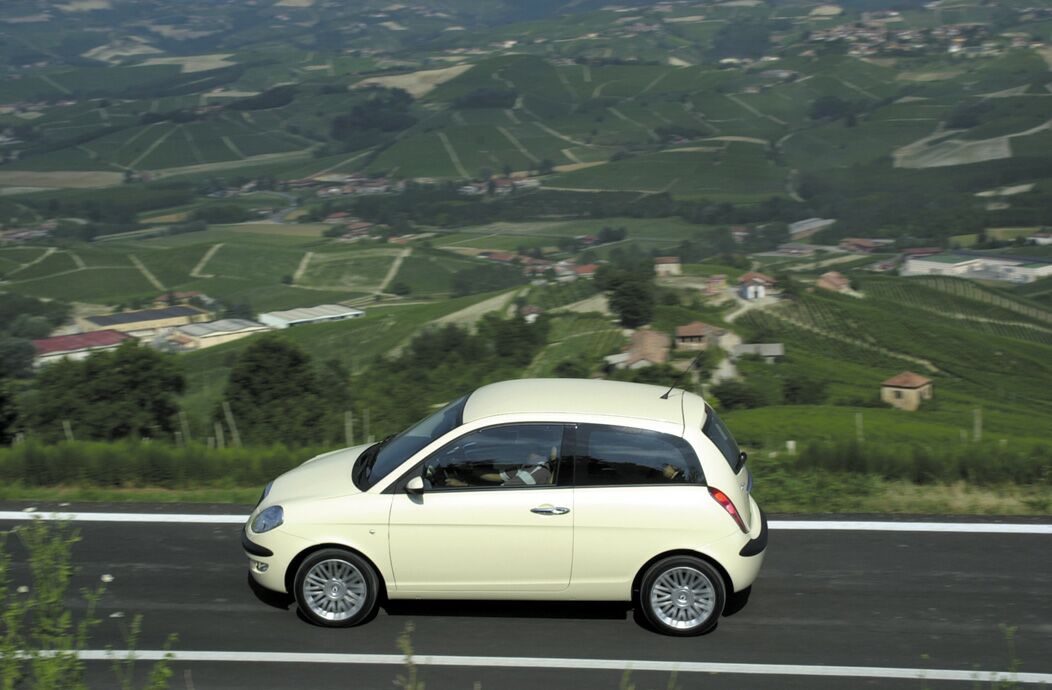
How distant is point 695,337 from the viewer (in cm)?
5750

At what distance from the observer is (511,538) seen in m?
6.76

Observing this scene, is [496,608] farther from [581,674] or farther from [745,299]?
[745,299]

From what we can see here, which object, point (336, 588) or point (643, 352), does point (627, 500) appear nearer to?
point (336, 588)

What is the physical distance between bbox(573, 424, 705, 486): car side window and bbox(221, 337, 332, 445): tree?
22.6 m

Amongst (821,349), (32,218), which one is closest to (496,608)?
(821,349)

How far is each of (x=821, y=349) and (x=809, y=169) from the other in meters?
95.0

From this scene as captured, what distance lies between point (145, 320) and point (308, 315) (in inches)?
490

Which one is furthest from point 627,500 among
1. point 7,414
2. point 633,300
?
point 633,300

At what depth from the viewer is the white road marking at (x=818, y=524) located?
877cm

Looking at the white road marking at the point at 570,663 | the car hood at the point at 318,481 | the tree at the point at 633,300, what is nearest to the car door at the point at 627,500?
the white road marking at the point at 570,663

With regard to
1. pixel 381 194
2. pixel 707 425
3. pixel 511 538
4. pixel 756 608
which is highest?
pixel 707 425

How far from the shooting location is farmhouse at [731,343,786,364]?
5841 cm

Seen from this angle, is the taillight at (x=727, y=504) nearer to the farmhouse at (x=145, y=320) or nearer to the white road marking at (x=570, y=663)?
the white road marking at (x=570, y=663)

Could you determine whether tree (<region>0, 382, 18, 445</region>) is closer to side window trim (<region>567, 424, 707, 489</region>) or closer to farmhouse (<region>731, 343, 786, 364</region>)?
side window trim (<region>567, 424, 707, 489</region>)
